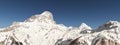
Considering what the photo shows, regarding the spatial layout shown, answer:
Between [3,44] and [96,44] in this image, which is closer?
[96,44]

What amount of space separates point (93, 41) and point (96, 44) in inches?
165

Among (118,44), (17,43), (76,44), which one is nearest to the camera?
(118,44)

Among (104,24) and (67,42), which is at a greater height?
(104,24)

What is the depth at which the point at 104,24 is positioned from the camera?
193000 millimetres

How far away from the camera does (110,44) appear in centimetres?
15212

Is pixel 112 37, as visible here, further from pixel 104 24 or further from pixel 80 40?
pixel 104 24

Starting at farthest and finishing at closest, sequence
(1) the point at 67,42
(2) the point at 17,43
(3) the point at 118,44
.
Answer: (2) the point at 17,43
(1) the point at 67,42
(3) the point at 118,44

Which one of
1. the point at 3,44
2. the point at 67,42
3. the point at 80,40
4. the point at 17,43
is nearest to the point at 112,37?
the point at 80,40

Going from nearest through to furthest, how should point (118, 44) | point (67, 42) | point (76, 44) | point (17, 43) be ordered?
point (118, 44) → point (76, 44) → point (67, 42) → point (17, 43)

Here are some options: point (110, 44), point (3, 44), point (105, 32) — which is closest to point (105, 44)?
point (110, 44)

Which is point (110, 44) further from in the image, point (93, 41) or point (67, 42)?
point (67, 42)

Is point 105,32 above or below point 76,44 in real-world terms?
above

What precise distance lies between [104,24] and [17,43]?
7433cm

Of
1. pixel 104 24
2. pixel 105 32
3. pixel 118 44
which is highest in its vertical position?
pixel 104 24
